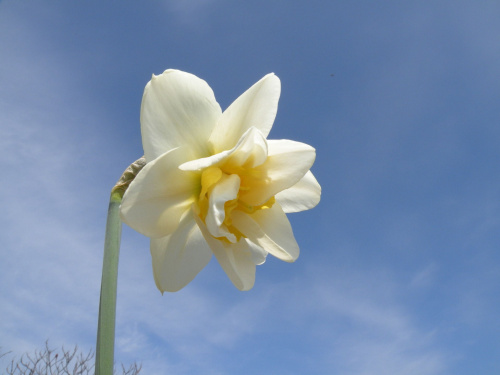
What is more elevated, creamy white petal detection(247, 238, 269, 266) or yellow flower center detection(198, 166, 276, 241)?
yellow flower center detection(198, 166, 276, 241)

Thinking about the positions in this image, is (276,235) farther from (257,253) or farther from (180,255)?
(180,255)

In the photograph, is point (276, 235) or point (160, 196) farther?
point (276, 235)

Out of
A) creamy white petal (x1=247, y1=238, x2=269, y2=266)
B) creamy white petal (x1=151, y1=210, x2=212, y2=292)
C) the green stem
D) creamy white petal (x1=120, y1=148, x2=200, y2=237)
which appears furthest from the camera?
creamy white petal (x1=247, y1=238, x2=269, y2=266)

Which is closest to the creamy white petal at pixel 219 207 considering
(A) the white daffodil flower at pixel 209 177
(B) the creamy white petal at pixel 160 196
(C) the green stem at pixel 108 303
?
(A) the white daffodil flower at pixel 209 177

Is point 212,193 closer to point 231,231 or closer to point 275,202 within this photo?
point 231,231

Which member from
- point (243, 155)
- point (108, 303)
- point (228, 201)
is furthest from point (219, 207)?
point (108, 303)

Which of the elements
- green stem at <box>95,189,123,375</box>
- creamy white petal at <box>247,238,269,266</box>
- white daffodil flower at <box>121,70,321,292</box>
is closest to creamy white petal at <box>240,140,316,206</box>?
white daffodil flower at <box>121,70,321,292</box>

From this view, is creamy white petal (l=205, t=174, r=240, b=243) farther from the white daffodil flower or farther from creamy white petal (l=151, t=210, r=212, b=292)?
creamy white petal (l=151, t=210, r=212, b=292)
